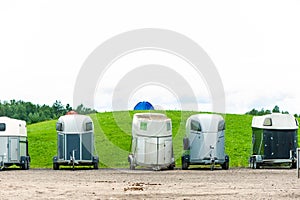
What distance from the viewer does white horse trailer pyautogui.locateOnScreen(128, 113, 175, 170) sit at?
37.4 metres

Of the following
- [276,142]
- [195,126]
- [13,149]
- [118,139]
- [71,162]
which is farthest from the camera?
[118,139]

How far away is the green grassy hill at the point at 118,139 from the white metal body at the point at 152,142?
8398 millimetres

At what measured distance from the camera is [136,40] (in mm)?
43000

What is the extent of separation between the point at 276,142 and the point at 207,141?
4.28 m

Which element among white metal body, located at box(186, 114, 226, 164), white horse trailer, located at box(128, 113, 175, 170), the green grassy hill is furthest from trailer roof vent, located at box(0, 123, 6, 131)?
white metal body, located at box(186, 114, 226, 164)

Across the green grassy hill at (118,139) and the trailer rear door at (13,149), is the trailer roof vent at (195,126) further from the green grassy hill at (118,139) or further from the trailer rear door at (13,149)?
the trailer rear door at (13,149)

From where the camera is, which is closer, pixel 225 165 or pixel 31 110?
pixel 225 165

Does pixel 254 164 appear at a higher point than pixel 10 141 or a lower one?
lower

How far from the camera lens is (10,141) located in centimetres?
4028

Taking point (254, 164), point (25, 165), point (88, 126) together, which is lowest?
point (25, 165)

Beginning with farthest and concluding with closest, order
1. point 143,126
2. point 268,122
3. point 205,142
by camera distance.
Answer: point 268,122, point 205,142, point 143,126

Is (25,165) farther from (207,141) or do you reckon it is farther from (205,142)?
Result: (207,141)

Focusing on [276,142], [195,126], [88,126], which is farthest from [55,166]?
[276,142]

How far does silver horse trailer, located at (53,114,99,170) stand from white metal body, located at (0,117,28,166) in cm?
251
